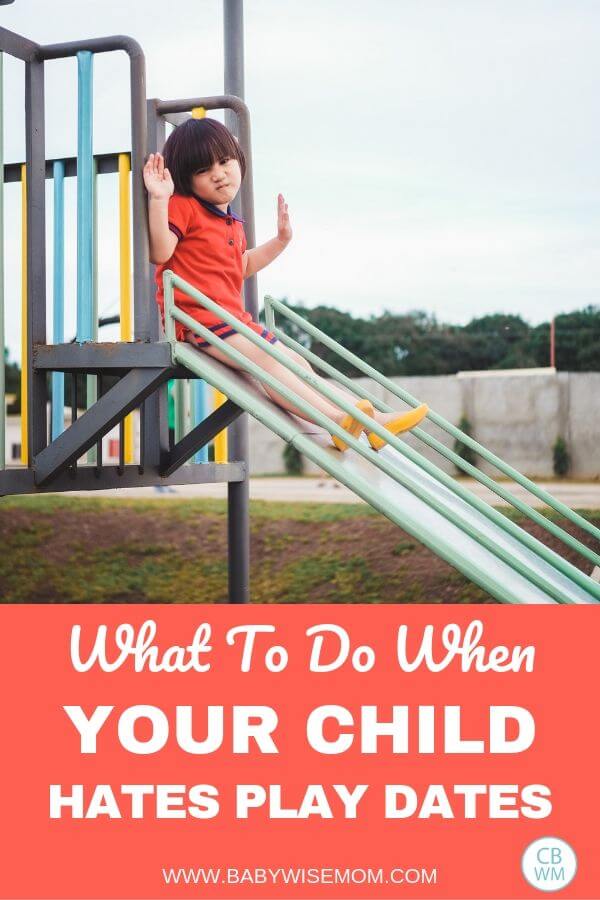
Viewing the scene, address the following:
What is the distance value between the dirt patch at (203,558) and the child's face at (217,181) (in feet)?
14.5

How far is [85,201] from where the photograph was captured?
3320 mm

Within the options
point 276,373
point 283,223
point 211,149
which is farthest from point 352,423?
point 211,149

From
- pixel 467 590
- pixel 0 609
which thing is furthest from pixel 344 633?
pixel 467 590

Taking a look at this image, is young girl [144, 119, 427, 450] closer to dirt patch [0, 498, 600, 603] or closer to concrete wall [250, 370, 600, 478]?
dirt patch [0, 498, 600, 603]

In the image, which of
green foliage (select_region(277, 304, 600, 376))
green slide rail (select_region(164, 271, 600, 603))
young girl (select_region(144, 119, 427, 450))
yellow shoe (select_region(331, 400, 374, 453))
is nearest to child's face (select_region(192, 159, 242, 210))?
young girl (select_region(144, 119, 427, 450))

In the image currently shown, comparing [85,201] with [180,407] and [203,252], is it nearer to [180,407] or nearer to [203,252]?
[203,252]

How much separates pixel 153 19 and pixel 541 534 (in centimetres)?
590

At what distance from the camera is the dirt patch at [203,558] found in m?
7.69

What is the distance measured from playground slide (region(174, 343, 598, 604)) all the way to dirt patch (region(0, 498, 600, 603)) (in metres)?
4.00

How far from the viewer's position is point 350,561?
8039 millimetres

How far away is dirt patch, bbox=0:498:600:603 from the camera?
7.69 m

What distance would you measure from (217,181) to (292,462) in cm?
898

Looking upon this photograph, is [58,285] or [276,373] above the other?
[58,285]

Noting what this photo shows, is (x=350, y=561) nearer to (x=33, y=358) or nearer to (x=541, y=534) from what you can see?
(x=541, y=534)
